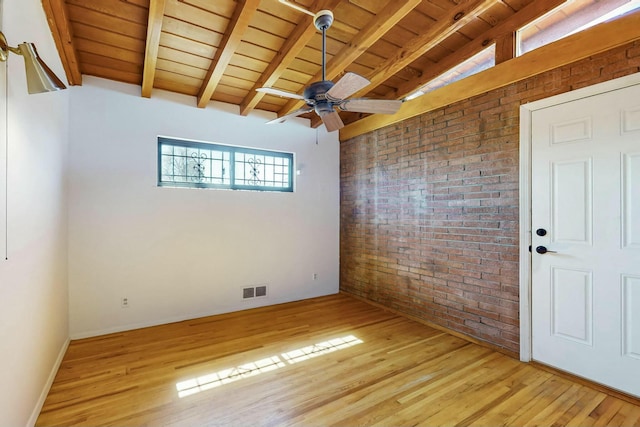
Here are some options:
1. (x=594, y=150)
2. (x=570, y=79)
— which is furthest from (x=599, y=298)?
(x=570, y=79)

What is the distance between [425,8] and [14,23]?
9.53ft

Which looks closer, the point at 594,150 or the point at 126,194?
the point at 594,150

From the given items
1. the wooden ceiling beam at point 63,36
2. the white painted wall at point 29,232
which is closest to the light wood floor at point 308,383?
the white painted wall at point 29,232

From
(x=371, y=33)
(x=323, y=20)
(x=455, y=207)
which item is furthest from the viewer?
(x=455, y=207)

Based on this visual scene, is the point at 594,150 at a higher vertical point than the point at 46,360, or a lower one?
higher

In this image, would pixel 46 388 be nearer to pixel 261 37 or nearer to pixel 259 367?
pixel 259 367

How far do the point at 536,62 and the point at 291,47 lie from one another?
7.19 ft

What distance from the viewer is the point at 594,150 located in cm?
220

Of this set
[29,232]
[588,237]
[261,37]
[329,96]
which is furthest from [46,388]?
[588,237]

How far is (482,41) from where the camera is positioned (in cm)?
289

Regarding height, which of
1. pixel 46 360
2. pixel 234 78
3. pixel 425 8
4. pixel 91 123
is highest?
pixel 425 8

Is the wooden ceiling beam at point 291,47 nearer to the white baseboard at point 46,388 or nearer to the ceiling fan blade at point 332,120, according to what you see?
the ceiling fan blade at point 332,120

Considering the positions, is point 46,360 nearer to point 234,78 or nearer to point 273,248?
point 273,248

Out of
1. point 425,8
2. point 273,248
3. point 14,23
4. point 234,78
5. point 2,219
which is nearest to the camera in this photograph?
point 2,219
